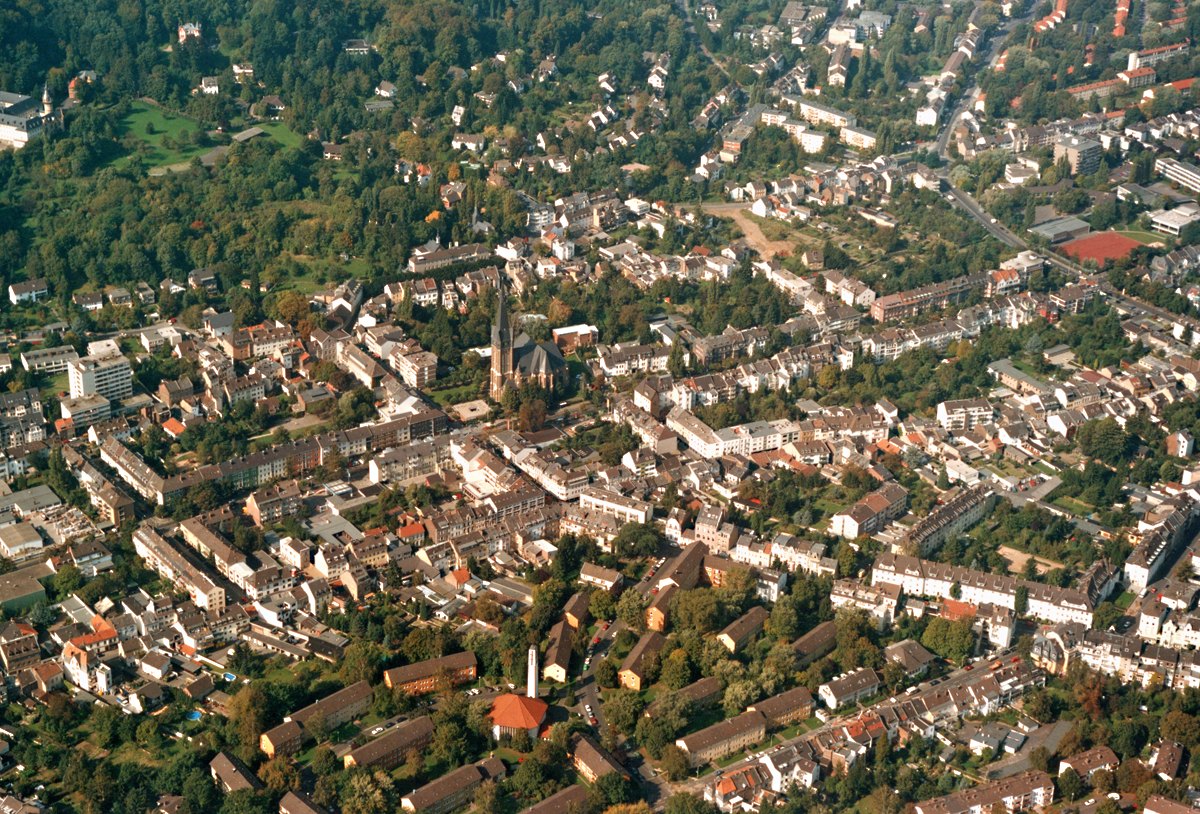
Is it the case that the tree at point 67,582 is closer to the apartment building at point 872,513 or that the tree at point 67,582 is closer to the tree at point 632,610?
the tree at point 632,610

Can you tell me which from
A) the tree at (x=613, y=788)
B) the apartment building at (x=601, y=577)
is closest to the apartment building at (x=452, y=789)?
the tree at (x=613, y=788)

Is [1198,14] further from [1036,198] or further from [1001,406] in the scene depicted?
[1001,406]

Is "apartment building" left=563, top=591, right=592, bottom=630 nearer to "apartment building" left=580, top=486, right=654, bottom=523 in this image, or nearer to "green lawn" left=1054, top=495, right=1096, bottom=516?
"apartment building" left=580, top=486, right=654, bottom=523

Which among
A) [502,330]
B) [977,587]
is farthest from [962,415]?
[502,330]

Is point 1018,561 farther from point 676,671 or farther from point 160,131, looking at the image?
point 160,131

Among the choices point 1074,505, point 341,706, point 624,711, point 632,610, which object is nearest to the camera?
point 624,711

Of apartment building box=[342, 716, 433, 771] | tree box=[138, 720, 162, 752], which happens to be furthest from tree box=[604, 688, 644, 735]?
tree box=[138, 720, 162, 752]
